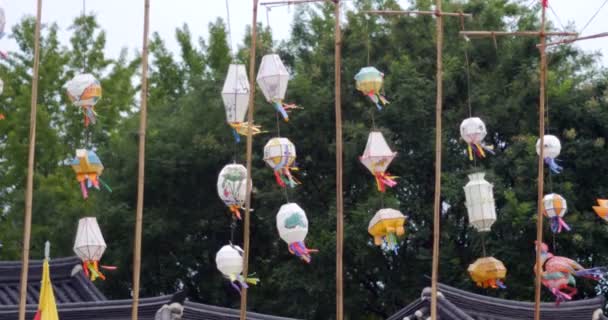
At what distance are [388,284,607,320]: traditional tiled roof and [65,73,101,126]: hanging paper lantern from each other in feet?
12.9

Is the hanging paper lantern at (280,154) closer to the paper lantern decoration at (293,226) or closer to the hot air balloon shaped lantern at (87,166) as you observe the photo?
the paper lantern decoration at (293,226)

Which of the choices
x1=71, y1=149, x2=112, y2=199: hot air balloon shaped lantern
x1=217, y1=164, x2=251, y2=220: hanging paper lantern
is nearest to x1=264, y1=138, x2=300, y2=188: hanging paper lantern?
x1=217, y1=164, x2=251, y2=220: hanging paper lantern

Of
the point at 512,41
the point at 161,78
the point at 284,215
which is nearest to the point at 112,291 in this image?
the point at 161,78

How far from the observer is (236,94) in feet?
29.7

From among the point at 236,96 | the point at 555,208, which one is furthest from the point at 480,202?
the point at 236,96

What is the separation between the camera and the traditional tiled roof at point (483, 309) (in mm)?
12398

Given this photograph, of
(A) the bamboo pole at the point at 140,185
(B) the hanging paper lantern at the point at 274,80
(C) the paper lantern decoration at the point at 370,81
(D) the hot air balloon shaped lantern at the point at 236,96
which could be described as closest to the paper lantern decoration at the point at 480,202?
(C) the paper lantern decoration at the point at 370,81

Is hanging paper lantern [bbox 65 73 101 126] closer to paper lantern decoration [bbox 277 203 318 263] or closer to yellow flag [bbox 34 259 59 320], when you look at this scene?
paper lantern decoration [bbox 277 203 318 263]

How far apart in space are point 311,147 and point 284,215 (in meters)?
9.64

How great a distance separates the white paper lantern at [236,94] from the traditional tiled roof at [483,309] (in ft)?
11.8

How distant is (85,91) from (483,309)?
5.26 meters

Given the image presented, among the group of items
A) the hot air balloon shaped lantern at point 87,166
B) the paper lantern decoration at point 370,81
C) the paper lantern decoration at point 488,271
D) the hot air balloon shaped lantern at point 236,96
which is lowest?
the paper lantern decoration at point 488,271

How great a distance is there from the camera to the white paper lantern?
8.99 meters

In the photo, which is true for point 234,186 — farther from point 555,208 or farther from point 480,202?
point 555,208
